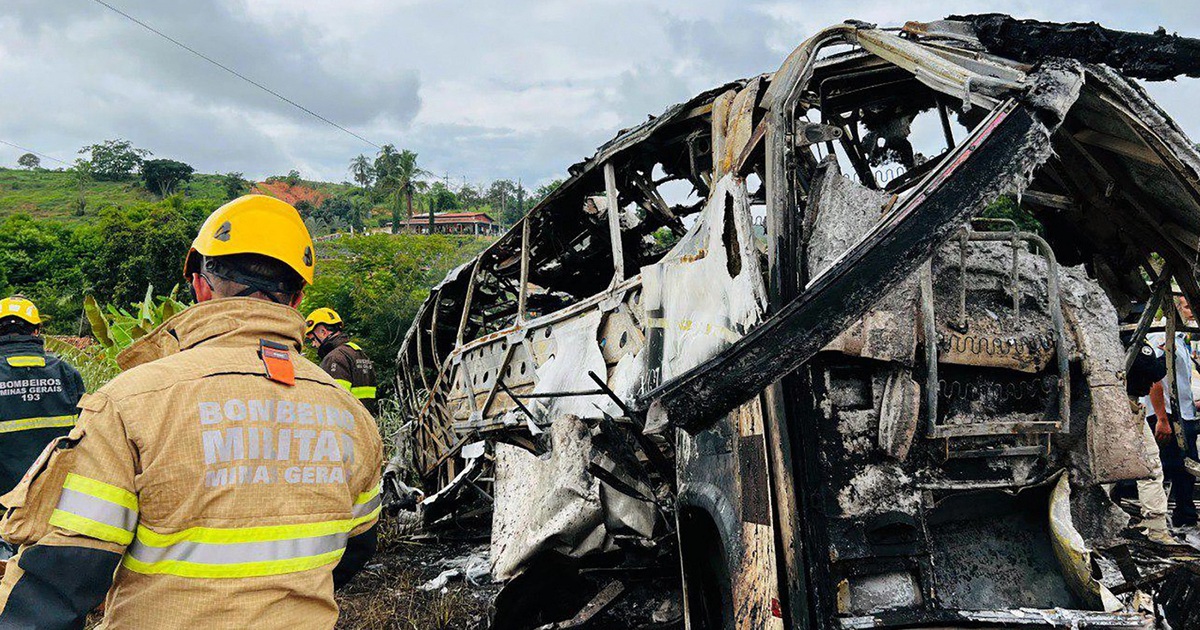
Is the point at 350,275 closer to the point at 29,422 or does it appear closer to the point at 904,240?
the point at 29,422

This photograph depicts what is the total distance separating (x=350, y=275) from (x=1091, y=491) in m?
24.3

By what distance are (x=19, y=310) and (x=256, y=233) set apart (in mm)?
4474

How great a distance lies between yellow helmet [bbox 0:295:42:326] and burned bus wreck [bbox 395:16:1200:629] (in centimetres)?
355

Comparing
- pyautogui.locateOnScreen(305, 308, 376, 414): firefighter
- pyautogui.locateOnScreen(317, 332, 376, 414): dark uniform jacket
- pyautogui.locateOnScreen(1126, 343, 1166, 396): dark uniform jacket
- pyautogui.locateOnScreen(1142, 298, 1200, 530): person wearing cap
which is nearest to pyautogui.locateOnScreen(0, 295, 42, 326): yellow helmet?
pyautogui.locateOnScreen(305, 308, 376, 414): firefighter

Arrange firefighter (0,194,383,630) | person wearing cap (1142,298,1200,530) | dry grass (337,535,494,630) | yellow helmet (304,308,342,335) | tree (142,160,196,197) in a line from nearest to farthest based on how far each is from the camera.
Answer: firefighter (0,194,383,630) → dry grass (337,535,494,630) → person wearing cap (1142,298,1200,530) → yellow helmet (304,308,342,335) → tree (142,160,196,197)

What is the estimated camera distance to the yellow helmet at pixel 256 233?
71.2 inches

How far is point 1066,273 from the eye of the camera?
3.33 metres

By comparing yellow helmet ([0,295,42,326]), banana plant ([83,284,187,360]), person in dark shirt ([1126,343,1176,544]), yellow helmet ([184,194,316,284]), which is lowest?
person in dark shirt ([1126,343,1176,544])

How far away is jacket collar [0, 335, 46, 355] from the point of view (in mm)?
4852

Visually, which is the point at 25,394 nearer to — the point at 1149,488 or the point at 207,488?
the point at 207,488

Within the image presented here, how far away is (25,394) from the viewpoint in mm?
4836

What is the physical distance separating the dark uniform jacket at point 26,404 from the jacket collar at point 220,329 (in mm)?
3931

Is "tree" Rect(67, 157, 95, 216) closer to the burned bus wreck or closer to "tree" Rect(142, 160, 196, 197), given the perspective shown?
"tree" Rect(142, 160, 196, 197)

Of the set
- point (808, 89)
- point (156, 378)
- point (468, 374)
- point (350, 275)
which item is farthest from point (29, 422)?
point (350, 275)
